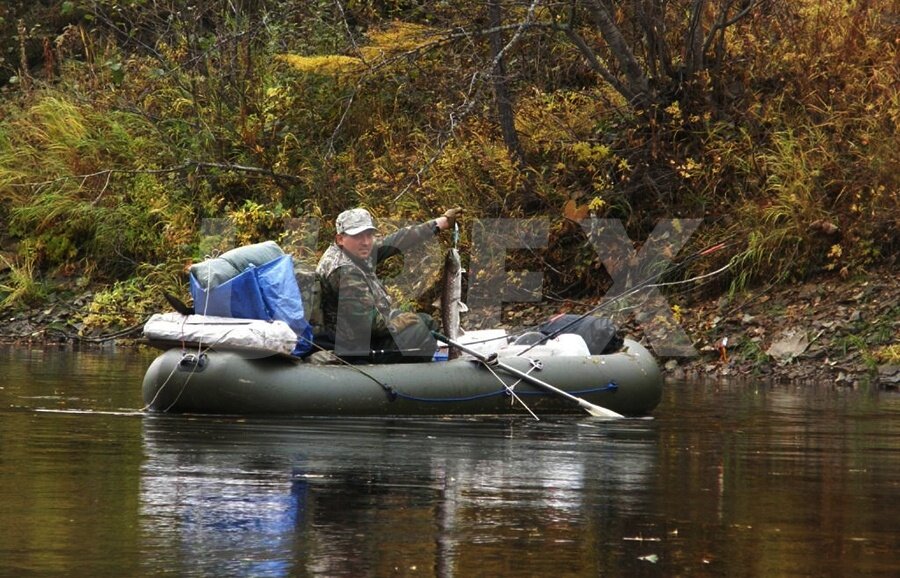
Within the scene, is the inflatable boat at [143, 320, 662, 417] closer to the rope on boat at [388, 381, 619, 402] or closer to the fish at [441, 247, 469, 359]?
the rope on boat at [388, 381, 619, 402]

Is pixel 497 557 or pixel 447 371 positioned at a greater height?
pixel 447 371

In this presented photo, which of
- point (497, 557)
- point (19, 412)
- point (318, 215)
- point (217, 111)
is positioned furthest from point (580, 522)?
point (217, 111)

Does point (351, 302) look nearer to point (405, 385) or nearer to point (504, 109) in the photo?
point (405, 385)

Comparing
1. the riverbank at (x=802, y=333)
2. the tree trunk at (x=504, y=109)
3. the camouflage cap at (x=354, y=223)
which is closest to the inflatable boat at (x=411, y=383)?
the camouflage cap at (x=354, y=223)

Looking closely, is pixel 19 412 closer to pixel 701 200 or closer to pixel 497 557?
pixel 497 557

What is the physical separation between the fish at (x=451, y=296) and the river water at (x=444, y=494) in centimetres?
86

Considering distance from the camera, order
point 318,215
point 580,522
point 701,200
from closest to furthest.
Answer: point 580,522 → point 701,200 → point 318,215

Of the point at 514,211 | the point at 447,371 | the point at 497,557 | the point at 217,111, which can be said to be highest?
the point at 217,111

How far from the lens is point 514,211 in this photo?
60.8ft

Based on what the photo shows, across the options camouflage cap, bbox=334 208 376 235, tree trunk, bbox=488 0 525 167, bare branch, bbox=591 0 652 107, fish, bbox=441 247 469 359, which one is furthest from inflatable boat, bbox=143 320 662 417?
tree trunk, bbox=488 0 525 167

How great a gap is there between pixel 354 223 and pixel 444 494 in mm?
4074

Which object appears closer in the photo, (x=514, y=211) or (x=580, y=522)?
(x=580, y=522)

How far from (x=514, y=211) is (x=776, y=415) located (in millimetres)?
6607

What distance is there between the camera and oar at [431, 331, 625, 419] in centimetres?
1190
